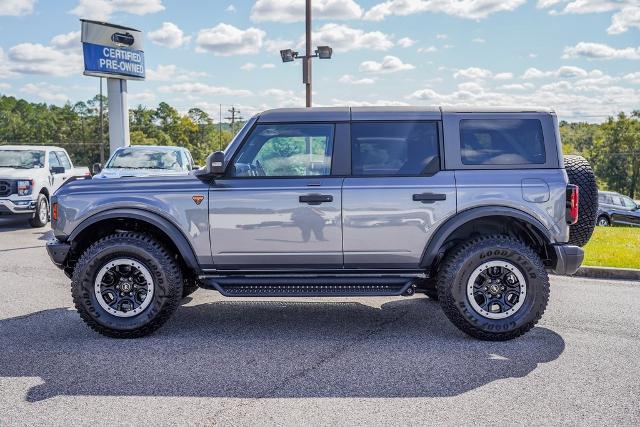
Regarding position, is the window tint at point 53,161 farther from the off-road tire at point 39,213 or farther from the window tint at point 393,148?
the window tint at point 393,148

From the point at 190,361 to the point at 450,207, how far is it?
2.52 meters

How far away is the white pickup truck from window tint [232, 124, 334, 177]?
28.8 feet

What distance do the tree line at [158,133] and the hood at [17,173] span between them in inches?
2919

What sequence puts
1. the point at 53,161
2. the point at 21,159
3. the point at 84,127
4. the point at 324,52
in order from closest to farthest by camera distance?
the point at 21,159 < the point at 53,161 < the point at 324,52 < the point at 84,127

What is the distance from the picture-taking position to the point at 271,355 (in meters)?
4.87

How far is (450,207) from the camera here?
17.3 feet

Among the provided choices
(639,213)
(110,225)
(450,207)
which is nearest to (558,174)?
(450,207)

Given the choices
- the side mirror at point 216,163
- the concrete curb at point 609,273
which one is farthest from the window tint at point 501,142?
the concrete curb at point 609,273

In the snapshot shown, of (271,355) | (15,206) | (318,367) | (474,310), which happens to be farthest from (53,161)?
(474,310)

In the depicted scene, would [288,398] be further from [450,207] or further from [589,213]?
[589,213]

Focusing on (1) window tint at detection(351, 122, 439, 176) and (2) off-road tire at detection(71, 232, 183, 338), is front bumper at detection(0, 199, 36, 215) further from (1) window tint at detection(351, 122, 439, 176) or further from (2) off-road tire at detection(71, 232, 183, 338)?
(1) window tint at detection(351, 122, 439, 176)

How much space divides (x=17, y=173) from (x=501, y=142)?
11626 mm

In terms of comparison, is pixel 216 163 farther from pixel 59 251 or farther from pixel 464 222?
pixel 464 222

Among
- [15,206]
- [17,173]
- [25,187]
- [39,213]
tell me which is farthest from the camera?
[39,213]
